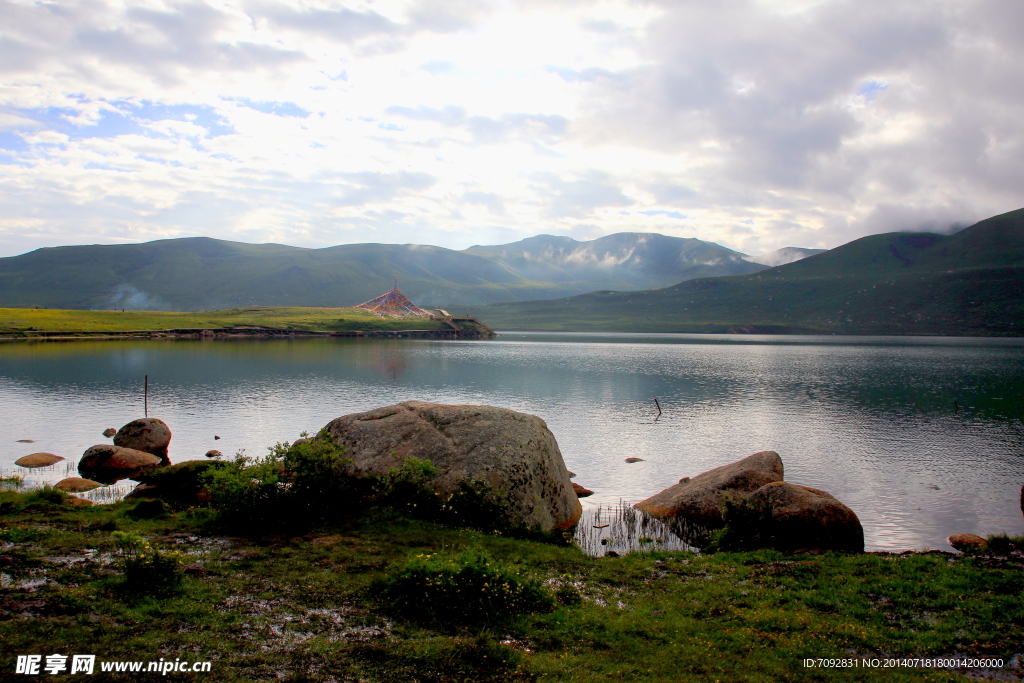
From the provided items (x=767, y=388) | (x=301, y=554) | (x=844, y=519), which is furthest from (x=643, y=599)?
(x=767, y=388)

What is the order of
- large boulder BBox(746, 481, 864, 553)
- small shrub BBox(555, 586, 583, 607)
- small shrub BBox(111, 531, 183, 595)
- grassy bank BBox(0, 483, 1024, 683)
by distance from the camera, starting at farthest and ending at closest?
1. large boulder BBox(746, 481, 864, 553)
2. small shrub BBox(555, 586, 583, 607)
3. small shrub BBox(111, 531, 183, 595)
4. grassy bank BBox(0, 483, 1024, 683)

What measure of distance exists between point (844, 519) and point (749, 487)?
427cm

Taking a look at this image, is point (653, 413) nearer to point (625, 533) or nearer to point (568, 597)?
point (625, 533)

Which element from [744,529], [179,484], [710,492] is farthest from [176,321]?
[744,529]

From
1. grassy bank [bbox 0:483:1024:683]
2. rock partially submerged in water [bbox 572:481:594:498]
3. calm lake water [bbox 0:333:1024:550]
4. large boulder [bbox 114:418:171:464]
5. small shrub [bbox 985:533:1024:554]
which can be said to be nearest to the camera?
grassy bank [bbox 0:483:1024:683]

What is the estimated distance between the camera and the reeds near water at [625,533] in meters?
17.7

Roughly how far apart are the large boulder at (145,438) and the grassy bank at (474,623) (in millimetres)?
13657

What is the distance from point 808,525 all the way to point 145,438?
28428 millimetres

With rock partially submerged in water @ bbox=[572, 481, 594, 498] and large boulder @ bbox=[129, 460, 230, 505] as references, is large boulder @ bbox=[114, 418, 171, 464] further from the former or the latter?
rock partially submerged in water @ bbox=[572, 481, 594, 498]

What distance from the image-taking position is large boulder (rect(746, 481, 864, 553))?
16.0 m

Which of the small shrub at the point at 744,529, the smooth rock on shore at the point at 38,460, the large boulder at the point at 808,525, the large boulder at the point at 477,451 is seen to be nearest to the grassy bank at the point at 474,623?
the large boulder at the point at 808,525

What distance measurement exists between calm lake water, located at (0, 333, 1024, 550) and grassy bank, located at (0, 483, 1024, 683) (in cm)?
843

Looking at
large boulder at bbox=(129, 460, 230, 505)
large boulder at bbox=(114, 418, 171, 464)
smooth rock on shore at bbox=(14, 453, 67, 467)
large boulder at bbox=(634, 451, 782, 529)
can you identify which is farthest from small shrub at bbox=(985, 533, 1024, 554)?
smooth rock on shore at bbox=(14, 453, 67, 467)

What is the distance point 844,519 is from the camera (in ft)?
53.9
